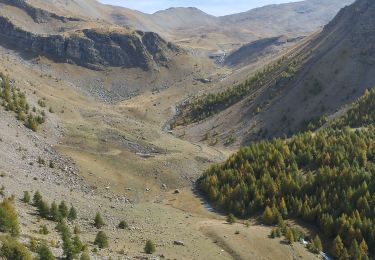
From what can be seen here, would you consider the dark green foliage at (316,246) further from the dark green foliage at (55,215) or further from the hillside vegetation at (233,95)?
the hillside vegetation at (233,95)

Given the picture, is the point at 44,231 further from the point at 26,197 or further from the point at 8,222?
the point at 26,197

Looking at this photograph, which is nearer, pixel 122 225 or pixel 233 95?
pixel 122 225

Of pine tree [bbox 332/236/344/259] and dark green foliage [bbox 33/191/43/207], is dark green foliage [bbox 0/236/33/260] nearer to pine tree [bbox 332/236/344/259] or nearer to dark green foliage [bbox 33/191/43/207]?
dark green foliage [bbox 33/191/43/207]

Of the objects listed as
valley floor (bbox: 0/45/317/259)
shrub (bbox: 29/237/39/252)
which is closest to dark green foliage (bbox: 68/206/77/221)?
valley floor (bbox: 0/45/317/259)

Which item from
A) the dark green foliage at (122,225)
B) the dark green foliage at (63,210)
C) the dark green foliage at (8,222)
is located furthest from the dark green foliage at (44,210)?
the dark green foliage at (8,222)

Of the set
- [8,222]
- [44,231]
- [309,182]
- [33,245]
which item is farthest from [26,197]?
[309,182]

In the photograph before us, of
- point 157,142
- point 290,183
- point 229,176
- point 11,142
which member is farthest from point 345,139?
point 11,142
